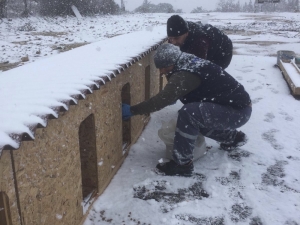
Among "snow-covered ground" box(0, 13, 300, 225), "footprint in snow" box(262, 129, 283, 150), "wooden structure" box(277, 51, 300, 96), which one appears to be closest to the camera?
"snow-covered ground" box(0, 13, 300, 225)

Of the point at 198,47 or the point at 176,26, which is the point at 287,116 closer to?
the point at 198,47

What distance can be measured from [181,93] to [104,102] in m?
0.88

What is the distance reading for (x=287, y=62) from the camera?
10.3 m

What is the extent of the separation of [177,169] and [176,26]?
1.98 m

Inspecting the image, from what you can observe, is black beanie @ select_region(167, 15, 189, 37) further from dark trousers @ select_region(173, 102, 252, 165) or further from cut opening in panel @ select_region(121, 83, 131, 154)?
dark trousers @ select_region(173, 102, 252, 165)

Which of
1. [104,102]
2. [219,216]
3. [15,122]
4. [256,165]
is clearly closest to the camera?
[15,122]

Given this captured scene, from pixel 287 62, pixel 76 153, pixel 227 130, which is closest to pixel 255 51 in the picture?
pixel 287 62

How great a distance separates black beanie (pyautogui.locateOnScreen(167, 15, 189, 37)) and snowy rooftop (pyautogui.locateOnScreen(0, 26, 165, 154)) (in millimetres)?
519

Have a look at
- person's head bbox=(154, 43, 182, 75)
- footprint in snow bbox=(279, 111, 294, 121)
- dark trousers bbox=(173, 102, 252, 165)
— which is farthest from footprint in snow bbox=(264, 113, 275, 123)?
person's head bbox=(154, 43, 182, 75)

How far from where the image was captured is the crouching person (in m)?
3.77

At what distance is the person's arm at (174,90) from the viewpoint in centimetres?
372

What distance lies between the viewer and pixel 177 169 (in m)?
4.06

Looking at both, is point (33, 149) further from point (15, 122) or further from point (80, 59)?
point (80, 59)

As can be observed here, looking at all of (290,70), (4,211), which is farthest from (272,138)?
(290,70)
